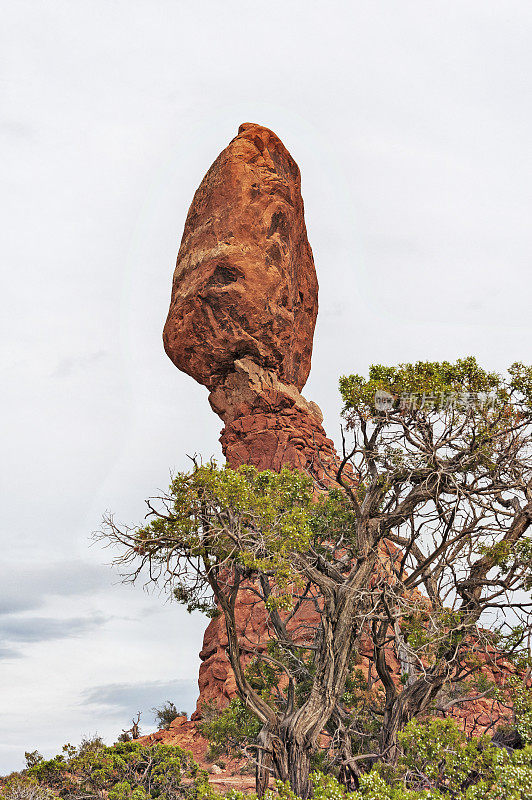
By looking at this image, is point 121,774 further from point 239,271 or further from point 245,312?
point 239,271

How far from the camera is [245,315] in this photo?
1032 inches

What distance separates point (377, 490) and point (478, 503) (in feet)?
6.68

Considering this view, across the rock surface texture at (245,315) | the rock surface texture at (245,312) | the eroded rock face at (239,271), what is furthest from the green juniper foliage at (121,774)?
the eroded rock face at (239,271)

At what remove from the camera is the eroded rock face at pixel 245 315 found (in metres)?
26.0

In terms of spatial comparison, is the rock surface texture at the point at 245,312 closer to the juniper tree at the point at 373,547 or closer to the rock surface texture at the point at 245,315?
the rock surface texture at the point at 245,315

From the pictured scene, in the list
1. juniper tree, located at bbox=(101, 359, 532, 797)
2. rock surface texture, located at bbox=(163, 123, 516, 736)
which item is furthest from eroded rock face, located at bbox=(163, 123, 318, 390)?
Result: juniper tree, located at bbox=(101, 359, 532, 797)

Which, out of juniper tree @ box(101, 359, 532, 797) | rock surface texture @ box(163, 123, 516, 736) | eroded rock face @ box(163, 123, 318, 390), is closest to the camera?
juniper tree @ box(101, 359, 532, 797)

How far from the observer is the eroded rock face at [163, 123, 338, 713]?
2600 centimetres

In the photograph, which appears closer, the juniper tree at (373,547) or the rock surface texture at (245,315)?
the juniper tree at (373,547)

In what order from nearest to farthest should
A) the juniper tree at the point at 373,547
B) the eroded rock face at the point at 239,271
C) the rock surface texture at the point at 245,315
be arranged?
the juniper tree at the point at 373,547, the rock surface texture at the point at 245,315, the eroded rock face at the point at 239,271

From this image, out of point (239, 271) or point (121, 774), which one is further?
point (239, 271)

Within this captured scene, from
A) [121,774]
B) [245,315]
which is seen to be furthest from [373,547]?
[245,315]

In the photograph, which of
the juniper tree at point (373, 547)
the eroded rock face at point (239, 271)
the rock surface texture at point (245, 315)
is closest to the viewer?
the juniper tree at point (373, 547)

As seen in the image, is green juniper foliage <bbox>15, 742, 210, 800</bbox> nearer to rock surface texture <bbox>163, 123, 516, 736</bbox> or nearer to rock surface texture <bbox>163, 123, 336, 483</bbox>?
rock surface texture <bbox>163, 123, 516, 736</bbox>
